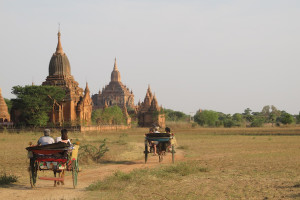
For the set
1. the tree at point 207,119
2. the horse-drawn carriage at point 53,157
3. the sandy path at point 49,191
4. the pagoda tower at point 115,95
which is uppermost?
the pagoda tower at point 115,95

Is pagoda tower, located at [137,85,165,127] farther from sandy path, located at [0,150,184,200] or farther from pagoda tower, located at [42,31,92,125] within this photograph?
sandy path, located at [0,150,184,200]

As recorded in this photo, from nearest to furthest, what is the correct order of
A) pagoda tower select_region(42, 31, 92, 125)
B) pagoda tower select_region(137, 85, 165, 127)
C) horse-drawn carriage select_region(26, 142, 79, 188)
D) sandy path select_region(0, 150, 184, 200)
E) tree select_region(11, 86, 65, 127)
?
1. sandy path select_region(0, 150, 184, 200)
2. horse-drawn carriage select_region(26, 142, 79, 188)
3. tree select_region(11, 86, 65, 127)
4. pagoda tower select_region(42, 31, 92, 125)
5. pagoda tower select_region(137, 85, 165, 127)

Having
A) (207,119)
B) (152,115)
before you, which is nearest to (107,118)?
(152,115)

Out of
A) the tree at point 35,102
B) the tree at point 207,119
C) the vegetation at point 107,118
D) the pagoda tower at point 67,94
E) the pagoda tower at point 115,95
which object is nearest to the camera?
the tree at point 35,102

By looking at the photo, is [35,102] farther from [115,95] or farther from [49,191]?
[115,95]

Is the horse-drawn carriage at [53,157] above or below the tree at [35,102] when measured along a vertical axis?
below

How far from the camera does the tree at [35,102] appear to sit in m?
47.0

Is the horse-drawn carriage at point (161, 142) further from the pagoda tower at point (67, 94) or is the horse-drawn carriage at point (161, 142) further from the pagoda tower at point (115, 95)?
the pagoda tower at point (115, 95)

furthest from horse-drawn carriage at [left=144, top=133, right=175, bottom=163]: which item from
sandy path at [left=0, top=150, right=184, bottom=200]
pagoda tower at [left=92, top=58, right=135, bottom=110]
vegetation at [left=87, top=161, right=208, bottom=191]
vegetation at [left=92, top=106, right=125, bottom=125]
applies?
pagoda tower at [left=92, top=58, right=135, bottom=110]

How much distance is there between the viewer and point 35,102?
46750mm

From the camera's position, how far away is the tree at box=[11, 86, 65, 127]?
154ft

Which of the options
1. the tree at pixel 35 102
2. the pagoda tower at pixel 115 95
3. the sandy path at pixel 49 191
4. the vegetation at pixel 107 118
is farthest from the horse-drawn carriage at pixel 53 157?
the pagoda tower at pixel 115 95

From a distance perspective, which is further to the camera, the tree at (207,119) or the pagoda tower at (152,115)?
the tree at (207,119)

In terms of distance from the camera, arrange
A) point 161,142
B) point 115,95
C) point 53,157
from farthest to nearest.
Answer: point 115,95 < point 161,142 < point 53,157
